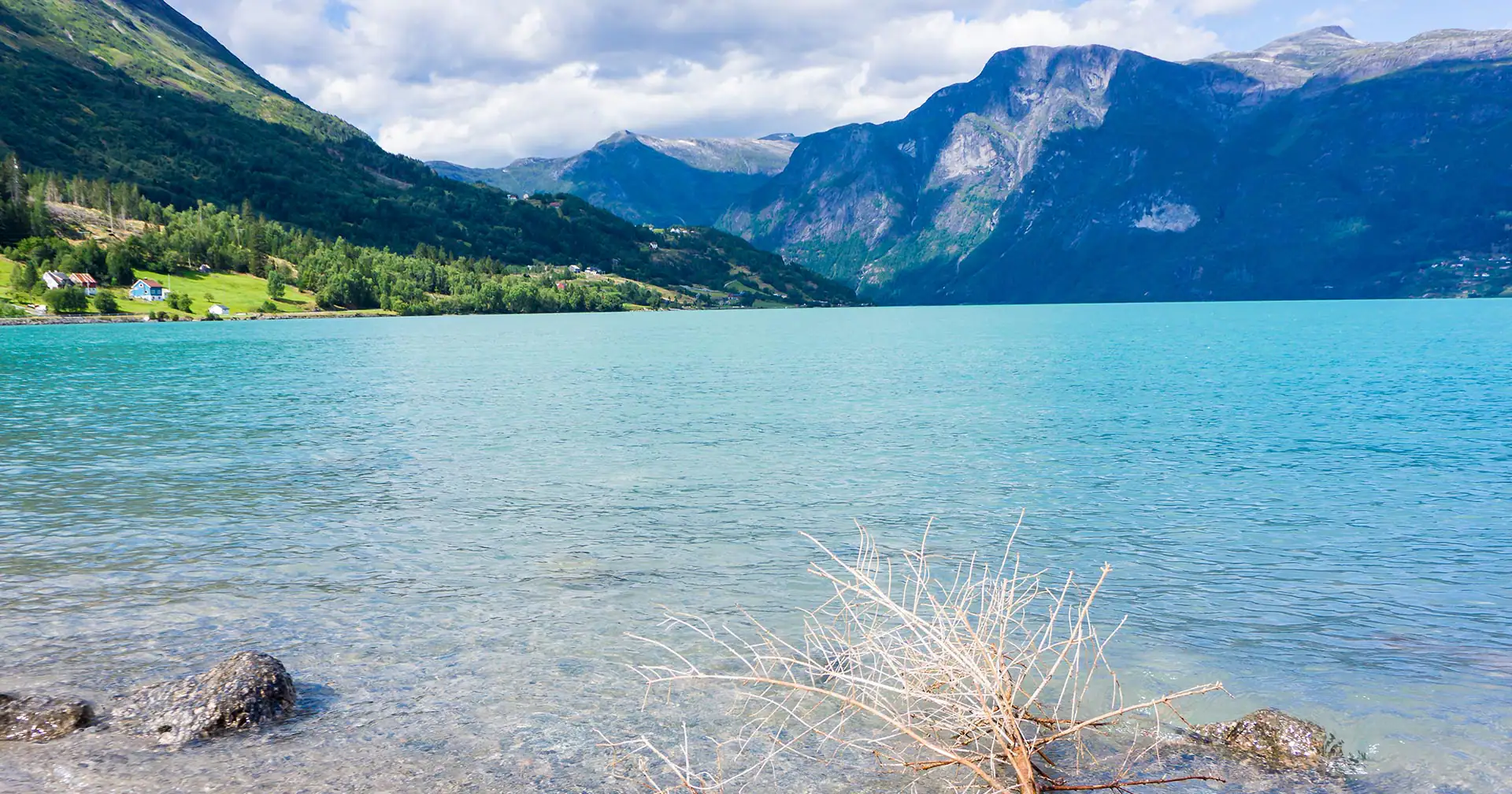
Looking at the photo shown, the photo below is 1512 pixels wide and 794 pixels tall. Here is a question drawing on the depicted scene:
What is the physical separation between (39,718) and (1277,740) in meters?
16.0

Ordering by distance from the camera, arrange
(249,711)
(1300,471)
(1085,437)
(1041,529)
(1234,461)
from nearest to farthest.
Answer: (249,711) < (1041,529) < (1300,471) < (1234,461) < (1085,437)

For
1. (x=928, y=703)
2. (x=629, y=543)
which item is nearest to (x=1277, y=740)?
(x=928, y=703)

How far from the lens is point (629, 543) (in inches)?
898

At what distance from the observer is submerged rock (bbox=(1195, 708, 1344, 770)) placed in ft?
36.9

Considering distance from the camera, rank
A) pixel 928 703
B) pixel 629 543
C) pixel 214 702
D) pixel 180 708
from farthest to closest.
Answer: pixel 629 543
pixel 214 702
pixel 180 708
pixel 928 703

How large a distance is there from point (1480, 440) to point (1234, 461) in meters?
12.5

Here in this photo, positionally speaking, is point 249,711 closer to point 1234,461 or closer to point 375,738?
point 375,738

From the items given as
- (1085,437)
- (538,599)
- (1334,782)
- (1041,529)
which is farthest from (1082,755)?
(1085,437)

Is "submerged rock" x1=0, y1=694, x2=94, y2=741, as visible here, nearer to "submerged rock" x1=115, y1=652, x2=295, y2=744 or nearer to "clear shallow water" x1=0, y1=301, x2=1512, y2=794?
"submerged rock" x1=115, y1=652, x2=295, y2=744

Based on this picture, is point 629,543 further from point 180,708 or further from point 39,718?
point 39,718

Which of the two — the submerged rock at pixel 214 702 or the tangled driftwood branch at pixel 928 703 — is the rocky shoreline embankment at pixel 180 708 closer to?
the submerged rock at pixel 214 702

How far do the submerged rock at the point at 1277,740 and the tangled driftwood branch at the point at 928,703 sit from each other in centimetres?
87

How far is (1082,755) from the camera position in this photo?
1127cm

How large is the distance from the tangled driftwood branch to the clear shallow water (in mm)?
721
